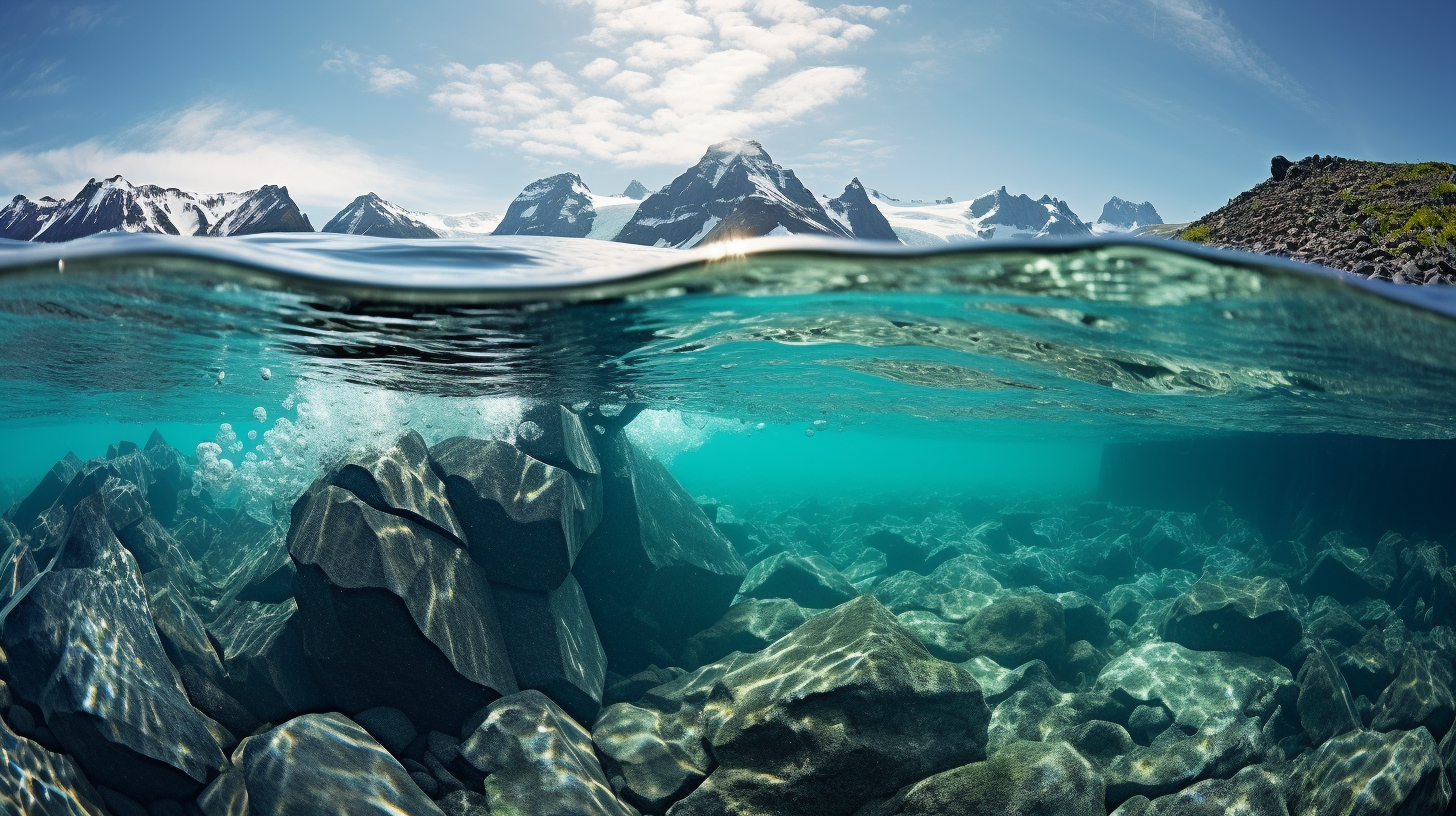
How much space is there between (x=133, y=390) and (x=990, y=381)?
1095 inches

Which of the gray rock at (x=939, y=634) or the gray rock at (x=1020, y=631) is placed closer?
the gray rock at (x=1020, y=631)

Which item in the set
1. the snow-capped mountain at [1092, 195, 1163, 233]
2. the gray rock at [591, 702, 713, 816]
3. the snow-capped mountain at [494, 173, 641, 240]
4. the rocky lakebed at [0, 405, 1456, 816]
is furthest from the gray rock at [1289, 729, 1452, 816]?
the snow-capped mountain at [1092, 195, 1163, 233]

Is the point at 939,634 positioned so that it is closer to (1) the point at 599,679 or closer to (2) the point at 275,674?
(1) the point at 599,679

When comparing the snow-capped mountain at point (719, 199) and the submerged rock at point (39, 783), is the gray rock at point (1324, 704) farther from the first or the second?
the snow-capped mountain at point (719, 199)

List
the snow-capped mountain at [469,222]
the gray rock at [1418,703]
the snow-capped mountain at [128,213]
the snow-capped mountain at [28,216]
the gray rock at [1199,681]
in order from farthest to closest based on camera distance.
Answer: the snow-capped mountain at [469,222] → the snow-capped mountain at [28,216] → the snow-capped mountain at [128,213] → the gray rock at [1199,681] → the gray rock at [1418,703]

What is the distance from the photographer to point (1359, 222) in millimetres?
7762

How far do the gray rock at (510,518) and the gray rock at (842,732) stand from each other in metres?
3.78

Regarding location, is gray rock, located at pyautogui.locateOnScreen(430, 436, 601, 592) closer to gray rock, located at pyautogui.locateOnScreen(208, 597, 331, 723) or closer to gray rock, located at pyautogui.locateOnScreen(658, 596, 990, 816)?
gray rock, located at pyautogui.locateOnScreen(208, 597, 331, 723)

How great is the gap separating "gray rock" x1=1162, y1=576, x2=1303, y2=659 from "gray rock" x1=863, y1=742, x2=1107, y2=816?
7473 mm

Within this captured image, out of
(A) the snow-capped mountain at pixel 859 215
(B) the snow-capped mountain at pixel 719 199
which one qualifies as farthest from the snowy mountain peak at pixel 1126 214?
(B) the snow-capped mountain at pixel 719 199

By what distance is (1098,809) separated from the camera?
254 inches

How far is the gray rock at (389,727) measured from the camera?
7543mm

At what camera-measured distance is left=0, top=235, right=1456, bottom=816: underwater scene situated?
22.1 feet

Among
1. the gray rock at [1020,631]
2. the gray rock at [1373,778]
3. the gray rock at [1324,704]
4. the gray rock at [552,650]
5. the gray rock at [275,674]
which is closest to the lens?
the gray rock at [1373,778]
